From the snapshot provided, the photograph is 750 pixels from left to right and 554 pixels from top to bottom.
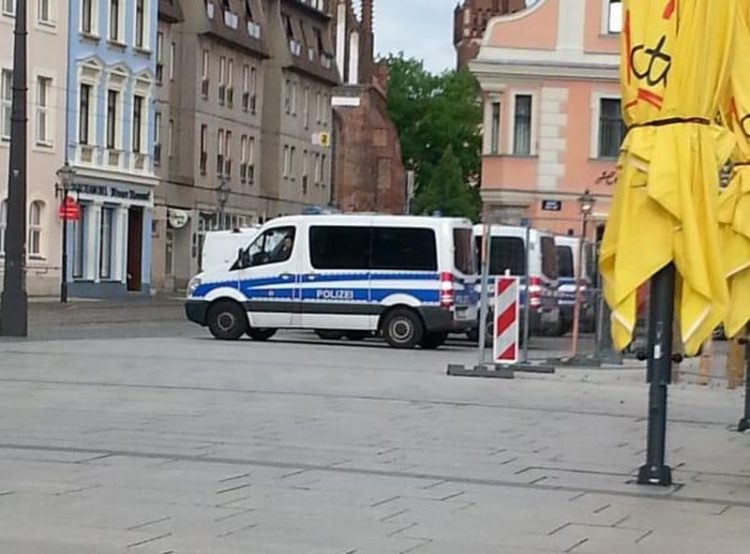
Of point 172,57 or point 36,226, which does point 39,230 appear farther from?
point 172,57

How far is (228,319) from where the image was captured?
108ft

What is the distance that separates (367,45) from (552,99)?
78.4 m

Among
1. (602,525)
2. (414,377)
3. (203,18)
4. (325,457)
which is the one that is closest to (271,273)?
(414,377)

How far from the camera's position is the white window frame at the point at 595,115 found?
4912cm

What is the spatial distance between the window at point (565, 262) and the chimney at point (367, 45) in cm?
8778

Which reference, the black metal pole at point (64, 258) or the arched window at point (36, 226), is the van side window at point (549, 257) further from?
the arched window at point (36, 226)

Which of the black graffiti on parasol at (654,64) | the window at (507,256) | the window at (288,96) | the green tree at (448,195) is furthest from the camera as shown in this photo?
the green tree at (448,195)

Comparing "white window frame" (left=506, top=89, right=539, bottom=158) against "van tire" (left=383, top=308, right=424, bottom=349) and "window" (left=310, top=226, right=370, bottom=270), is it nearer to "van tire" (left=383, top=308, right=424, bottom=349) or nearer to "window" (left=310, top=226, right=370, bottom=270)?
"window" (left=310, top=226, right=370, bottom=270)

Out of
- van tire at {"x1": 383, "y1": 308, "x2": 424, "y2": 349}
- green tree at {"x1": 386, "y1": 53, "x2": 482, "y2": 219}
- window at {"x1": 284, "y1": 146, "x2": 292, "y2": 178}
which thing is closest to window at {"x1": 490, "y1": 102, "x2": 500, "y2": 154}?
van tire at {"x1": 383, "y1": 308, "x2": 424, "y2": 349}

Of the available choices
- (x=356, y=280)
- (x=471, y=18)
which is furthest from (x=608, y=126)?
(x=471, y=18)

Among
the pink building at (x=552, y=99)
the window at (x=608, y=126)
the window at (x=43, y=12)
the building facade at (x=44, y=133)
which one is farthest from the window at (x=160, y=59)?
the window at (x=608, y=126)

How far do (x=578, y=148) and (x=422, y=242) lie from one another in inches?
718

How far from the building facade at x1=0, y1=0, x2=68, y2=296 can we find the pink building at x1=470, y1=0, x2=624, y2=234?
56.3 ft

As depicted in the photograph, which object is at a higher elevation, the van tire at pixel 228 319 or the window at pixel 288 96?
the window at pixel 288 96
